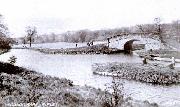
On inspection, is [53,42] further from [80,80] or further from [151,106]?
[151,106]

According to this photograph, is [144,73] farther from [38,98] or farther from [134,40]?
[134,40]

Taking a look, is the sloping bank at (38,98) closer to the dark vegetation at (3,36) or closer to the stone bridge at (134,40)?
the dark vegetation at (3,36)

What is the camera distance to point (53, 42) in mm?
28891

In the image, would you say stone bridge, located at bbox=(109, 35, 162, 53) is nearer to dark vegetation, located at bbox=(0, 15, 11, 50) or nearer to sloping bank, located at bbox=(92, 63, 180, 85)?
sloping bank, located at bbox=(92, 63, 180, 85)

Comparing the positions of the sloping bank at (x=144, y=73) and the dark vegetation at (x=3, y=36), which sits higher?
the dark vegetation at (x=3, y=36)

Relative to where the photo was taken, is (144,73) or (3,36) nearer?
(3,36)

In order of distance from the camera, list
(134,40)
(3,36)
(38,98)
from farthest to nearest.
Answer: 1. (134,40)
2. (3,36)
3. (38,98)

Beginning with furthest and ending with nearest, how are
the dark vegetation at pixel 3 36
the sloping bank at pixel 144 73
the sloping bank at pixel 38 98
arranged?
the sloping bank at pixel 144 73 → the dark vegetation at pixel 3 36 → the sloping bank at pixel 38 98

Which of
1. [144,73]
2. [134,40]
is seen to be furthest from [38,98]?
[134,40]

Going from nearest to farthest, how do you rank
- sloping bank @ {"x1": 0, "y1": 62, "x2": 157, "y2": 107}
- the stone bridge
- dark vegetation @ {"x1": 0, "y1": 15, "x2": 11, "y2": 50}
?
sloping bank @ {"x1": 0, "y1": 62, "x2": 157, "y2": 107} < dark vegetation @ {"x1": 0, "y1": 15, "x2": 11, "y2": 50} < the stone bridge

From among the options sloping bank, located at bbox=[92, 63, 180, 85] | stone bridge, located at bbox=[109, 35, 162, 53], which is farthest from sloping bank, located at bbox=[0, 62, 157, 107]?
stone bridge, located at bbox=[109, 35, 162, 53]

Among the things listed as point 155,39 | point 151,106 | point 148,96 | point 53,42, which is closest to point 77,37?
point 53,42

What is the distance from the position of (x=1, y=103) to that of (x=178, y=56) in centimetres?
1589

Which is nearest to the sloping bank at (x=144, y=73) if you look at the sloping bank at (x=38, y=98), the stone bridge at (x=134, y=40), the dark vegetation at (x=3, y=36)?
the sloping bank at (x=38, y=98)
